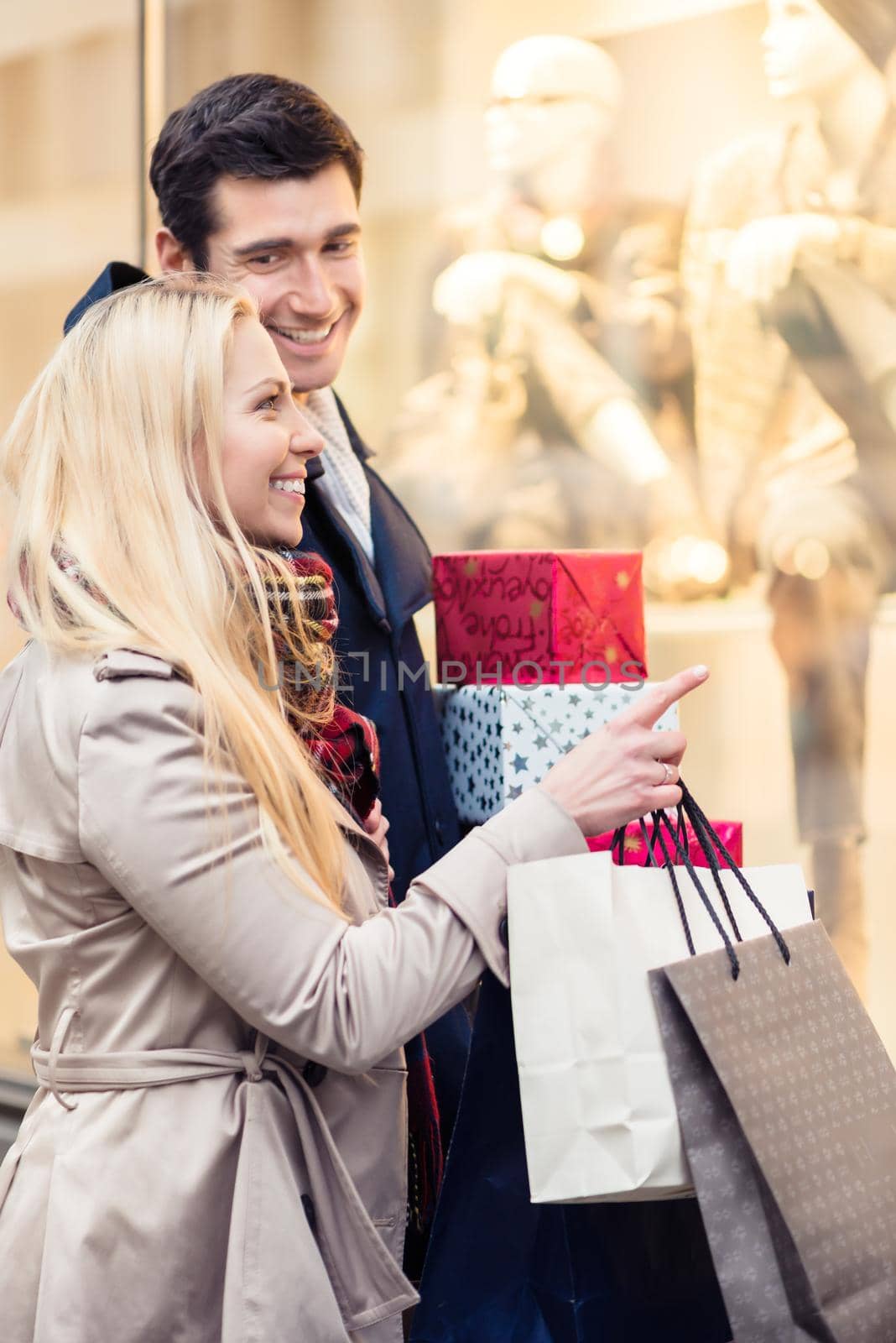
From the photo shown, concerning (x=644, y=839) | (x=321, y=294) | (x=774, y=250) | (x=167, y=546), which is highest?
(x=774, y=250)

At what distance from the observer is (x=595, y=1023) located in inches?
51.3

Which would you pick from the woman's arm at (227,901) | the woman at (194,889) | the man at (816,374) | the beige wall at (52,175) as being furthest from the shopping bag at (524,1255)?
the beige wall at (52,175)

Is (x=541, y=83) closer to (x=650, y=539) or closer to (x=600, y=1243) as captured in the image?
(x=650, y=539)

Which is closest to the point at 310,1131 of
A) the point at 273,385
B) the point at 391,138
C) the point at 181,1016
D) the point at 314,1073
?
the point at 314,1073

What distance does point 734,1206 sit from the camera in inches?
49.9

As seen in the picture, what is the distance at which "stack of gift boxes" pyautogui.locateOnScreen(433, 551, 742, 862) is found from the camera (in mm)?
1769

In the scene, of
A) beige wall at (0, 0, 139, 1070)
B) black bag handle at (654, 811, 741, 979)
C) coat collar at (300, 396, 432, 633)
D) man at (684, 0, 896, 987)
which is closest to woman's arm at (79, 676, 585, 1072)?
black bag handle at (654, 811, 741, 979)

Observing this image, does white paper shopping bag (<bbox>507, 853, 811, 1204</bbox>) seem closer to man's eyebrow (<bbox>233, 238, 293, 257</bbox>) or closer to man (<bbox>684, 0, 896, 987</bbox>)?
man's eyebrow (<bbox>233, 238, 293, 257</bbox>)

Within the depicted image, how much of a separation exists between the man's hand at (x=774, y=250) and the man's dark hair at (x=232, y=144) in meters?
1.09

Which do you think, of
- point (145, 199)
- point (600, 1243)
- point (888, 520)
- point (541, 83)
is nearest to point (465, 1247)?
point (600, 1243)

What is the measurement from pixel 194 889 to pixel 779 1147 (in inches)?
23.5

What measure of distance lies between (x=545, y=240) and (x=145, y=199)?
1.12 m

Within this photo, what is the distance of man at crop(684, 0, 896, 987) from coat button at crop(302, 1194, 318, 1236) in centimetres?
158

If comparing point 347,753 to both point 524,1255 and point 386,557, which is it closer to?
point 386,557
